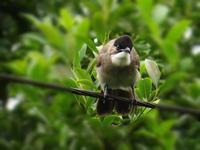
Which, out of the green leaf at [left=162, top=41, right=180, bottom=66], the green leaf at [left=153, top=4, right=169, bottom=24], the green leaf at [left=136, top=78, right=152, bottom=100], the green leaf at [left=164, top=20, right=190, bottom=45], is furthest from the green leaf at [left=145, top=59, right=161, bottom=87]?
the green leaf at [left=153, top=4, right=169, bottom=24]

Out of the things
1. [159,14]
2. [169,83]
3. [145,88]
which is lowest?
[159,14]

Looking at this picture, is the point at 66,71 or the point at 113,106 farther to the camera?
the point at 66,71

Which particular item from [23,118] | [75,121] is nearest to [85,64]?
[75,121]

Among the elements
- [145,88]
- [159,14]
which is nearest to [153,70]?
[145,88]

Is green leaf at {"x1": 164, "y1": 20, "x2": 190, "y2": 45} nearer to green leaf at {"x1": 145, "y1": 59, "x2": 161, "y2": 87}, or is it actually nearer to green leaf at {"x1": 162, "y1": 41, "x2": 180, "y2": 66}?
green leaf at {"x1": 162, "y1": 41, "x2": 180, "y2": 66}

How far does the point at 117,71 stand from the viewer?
98 centimetres

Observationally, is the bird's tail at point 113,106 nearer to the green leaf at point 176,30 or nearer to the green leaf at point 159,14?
the green leaf at point 176,30

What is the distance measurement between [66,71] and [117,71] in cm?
107

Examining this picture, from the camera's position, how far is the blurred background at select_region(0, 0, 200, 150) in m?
2.25

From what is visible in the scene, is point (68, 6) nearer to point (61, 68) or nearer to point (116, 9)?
point (61, 68)

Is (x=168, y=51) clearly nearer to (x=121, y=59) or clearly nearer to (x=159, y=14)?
(x=159, y=14)

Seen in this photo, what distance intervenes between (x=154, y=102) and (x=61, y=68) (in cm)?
182

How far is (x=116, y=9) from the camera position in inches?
89.5

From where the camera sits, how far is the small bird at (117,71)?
79 cm
